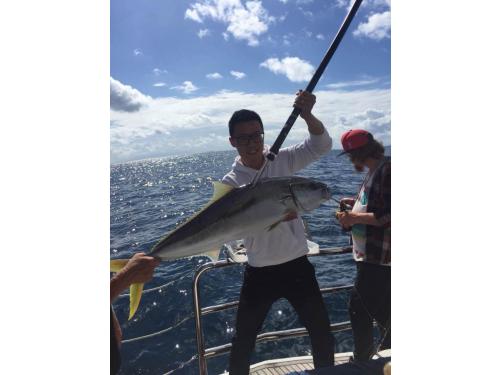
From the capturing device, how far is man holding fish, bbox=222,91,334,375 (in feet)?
5.85

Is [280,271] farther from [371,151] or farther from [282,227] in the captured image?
[371,151]

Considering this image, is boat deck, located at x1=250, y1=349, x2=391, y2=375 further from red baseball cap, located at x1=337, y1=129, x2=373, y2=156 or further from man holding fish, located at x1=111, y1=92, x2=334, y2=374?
red baseball cap, located at x1=337, y1=129, x2=373, y2=156

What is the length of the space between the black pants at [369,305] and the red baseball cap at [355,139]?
2.24ft

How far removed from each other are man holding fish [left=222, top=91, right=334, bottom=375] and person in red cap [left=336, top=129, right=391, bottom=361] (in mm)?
196

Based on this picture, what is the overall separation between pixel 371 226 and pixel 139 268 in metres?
1.22

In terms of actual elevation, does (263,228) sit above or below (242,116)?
below

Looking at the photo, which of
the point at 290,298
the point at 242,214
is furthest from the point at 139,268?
the point at 290,298

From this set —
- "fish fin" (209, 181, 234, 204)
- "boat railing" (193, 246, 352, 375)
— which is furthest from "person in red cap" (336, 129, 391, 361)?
"fish fin" (209, 181, 234, 204)

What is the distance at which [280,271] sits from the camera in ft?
5.91

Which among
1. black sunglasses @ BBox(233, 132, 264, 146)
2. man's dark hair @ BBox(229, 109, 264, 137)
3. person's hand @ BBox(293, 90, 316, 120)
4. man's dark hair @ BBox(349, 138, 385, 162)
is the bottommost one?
man's dark hair @ BBox(349, 138, 385, 162)
